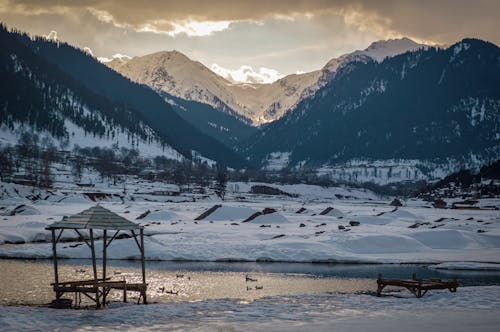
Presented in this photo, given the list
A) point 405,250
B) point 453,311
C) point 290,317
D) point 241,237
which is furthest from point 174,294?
point 405,250

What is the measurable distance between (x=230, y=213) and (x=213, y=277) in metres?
62.3

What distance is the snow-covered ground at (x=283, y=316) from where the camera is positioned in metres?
26.7

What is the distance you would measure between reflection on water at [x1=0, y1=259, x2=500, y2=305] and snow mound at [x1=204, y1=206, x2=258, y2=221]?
49.5 m

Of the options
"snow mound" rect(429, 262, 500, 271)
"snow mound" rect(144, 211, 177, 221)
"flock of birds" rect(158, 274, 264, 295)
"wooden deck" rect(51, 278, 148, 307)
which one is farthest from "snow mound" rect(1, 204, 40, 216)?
"snow mound" rect(429, 262, 500, 271)

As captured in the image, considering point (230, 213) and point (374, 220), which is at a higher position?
point (230, 213)

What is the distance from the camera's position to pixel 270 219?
337ft

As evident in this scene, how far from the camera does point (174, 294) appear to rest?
3950cm

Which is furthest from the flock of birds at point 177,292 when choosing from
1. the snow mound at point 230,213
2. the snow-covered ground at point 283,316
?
the snow mound at point 230,213

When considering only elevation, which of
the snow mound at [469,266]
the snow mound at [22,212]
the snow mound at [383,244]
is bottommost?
the snow mound at [469,266]

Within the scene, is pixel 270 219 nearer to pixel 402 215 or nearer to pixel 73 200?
pixel 402 215

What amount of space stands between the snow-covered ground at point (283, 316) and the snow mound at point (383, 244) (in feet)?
114

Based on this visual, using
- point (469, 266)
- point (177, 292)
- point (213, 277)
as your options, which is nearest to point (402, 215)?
point (469, 266)

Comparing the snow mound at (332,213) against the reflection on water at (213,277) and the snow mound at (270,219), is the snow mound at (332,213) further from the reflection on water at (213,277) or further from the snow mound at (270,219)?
the reflection on water at (213,277)

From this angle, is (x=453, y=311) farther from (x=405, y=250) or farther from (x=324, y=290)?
(x=405, y=250)
